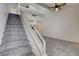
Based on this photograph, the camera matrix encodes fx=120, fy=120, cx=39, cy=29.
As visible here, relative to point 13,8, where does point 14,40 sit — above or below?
below

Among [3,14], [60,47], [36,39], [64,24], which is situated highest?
[3,14]

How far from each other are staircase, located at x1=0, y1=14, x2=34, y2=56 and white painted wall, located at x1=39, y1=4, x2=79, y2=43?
325 mm

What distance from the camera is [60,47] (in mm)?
1749

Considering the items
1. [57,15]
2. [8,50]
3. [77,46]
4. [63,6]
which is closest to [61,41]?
[77,46]

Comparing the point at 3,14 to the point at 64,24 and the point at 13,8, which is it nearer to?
the point at 13,8

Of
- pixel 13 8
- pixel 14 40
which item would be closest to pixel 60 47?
pixel 14 40

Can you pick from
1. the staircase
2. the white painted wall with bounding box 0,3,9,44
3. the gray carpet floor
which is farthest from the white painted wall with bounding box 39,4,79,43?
the white painted wall with bounding box 0,3,9,44

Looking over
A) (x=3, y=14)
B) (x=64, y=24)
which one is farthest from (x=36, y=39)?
(x=3, y=14)

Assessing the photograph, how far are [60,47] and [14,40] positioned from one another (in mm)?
674

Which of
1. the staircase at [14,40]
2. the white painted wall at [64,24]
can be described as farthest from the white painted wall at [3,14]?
the white painted wall at [64,24]

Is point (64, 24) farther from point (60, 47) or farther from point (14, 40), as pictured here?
point (14, 40)

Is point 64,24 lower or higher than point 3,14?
lower

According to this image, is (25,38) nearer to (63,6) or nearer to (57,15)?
(57,15)

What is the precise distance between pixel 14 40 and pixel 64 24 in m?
0.76
